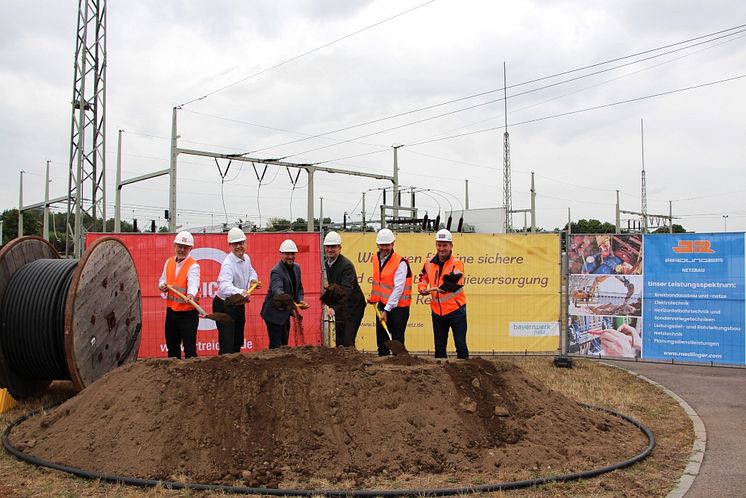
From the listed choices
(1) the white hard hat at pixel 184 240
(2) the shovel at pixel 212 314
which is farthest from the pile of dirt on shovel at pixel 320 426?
(1) the white hard hat at pixel 184 240

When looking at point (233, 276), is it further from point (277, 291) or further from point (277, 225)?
point (277, 225)

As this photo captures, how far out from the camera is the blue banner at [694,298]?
34.2ft

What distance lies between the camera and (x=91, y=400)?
6.08m

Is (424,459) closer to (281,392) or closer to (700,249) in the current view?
(281,392)

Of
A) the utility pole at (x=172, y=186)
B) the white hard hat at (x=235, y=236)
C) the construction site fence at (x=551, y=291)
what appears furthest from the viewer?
the utility pole at (x=172, y=186)

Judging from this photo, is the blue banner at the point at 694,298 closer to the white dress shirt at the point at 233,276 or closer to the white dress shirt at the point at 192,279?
the white dress shirt at the point at 233,276

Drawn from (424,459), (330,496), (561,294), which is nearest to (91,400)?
(330,496)

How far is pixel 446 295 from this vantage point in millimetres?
8148

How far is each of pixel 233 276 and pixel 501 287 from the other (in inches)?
200

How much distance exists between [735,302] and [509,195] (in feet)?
76.4

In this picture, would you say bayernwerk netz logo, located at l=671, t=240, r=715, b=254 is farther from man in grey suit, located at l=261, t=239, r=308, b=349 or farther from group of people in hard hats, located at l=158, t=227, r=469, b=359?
man in grey suit, located at l=261, t=239, r=308, b=349

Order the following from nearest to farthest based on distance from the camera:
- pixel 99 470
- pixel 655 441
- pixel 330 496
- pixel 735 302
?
pixel 330 496 → pixel 99 470 → pixel 655 441 → pixel 735 302

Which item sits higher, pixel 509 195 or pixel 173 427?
pixel 509 195

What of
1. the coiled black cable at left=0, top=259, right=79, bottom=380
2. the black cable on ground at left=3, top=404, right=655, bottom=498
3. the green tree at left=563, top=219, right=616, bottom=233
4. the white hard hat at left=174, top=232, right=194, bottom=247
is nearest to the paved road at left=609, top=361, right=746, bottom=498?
the black cable on ground at left=3, top=404, right=655, bottom=498
